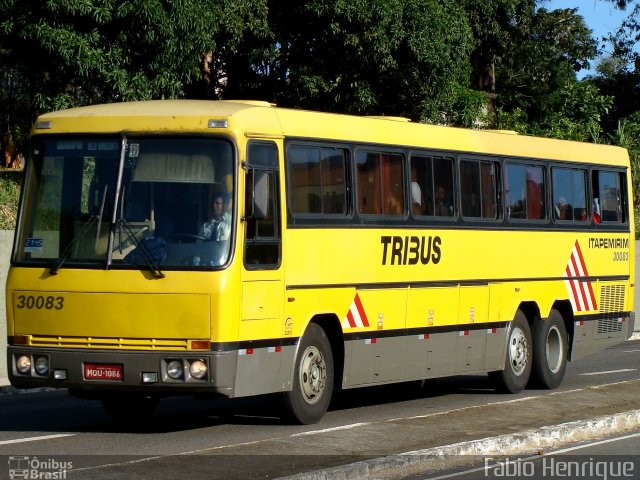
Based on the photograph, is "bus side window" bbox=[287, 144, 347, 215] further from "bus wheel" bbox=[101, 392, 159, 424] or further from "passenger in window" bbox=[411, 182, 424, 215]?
"bus wheel" bbox=[101, 392, 159, 424]

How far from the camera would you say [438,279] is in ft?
51.8

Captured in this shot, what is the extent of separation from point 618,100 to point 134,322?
48.8 meters

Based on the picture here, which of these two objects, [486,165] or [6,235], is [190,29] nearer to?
[6,235]

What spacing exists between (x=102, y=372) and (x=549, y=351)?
26.0ft

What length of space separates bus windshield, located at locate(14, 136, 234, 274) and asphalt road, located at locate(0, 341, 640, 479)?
168 centimetres

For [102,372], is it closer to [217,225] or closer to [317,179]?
[217,225]

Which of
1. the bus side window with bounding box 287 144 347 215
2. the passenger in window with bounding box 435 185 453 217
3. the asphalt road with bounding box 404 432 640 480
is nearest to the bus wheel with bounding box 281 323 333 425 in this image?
the bus side window with bounding box 287 144 347 215

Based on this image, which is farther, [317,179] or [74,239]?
[317,179]

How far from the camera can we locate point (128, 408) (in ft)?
45.3

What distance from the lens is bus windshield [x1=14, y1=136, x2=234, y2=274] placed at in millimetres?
12227

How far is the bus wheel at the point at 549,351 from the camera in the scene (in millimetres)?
17891

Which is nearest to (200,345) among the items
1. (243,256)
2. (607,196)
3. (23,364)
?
(243,256)

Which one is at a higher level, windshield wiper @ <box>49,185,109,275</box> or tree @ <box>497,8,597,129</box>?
tree @ <box>497,8,597,129</box>

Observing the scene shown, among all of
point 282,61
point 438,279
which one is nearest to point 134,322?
point 438,279
